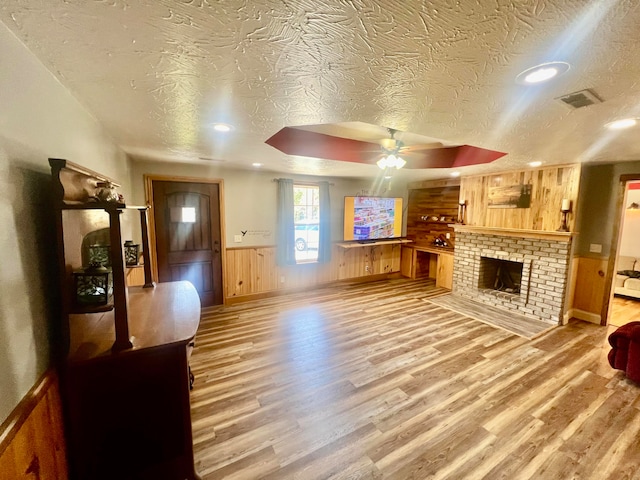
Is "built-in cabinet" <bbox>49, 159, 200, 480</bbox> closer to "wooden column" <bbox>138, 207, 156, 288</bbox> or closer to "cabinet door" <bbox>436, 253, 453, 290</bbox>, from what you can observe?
"wooden column" <bbox>138, 207, 156, 288</bbox>

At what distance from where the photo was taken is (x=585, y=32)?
0.92m

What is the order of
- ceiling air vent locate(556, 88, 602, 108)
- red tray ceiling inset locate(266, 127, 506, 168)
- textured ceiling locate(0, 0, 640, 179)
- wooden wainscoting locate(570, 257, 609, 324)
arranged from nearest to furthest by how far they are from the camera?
1. textured ceiling locate(0, 0, 640, 179)
2. ceiling air vent locate(556, 88, 602, 108)
3. red tray ceiling inset locate(266, 127, 506, 168)
4. wooden wainscoting locate(570, 257, 609, 324)

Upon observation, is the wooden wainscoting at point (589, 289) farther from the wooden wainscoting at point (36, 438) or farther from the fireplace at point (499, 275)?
the wooden wainscoting at point (36, 438)

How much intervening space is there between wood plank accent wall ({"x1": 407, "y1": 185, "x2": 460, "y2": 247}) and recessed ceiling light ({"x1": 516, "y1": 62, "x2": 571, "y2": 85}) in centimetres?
475

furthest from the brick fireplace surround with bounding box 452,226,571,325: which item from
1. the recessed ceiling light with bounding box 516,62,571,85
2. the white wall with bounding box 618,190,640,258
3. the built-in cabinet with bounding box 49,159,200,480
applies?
the built-in cabinet with bounding box 49,159,200,480

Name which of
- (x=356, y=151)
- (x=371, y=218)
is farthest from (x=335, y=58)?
(x=371, y=218)

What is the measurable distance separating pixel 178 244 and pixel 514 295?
5.34m

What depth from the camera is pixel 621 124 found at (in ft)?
6.46

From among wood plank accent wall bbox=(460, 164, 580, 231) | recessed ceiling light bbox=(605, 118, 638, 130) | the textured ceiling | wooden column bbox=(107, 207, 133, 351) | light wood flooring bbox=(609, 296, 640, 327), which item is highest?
recessed ceiling light bbox=(605, 118, 638, 130)

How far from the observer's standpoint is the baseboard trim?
12.7 ft

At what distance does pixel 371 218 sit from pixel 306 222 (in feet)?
4.58

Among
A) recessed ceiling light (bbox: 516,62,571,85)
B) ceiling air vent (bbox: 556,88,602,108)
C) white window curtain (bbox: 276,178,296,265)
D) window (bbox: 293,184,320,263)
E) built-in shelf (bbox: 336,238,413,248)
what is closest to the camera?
recessed ceiling light (bbox: 516,62,571,85)

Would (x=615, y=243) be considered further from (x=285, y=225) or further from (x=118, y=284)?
(x=118, y=284)

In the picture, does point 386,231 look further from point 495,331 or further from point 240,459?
point 240,459
